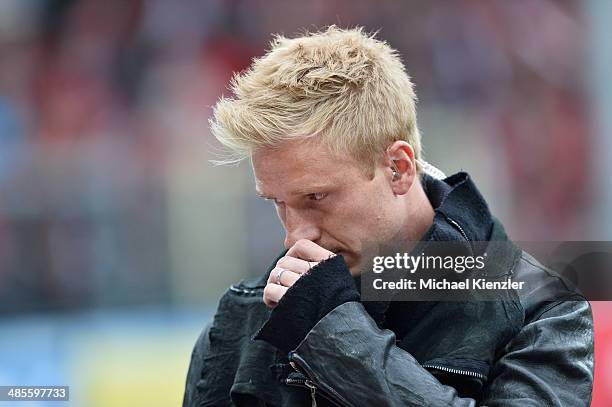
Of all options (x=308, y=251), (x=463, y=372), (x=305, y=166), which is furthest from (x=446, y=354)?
(x=305, y=166)

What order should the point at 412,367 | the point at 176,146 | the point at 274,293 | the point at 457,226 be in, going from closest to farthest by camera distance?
1. the point at 412,367
2. the point at 274,293
3. the point at 457,226
4. the point at 176,146


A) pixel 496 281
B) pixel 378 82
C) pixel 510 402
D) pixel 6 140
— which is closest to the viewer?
pixel 510 402

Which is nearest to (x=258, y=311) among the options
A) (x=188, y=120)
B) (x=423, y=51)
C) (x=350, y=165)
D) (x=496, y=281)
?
(x=350, y=165)

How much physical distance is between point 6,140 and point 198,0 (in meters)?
1.52

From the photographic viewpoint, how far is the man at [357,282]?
1.69 meters

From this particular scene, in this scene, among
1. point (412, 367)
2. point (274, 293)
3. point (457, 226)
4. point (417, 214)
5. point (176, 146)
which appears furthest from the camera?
point (176, 146)

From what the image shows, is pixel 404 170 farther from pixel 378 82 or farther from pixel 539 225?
pixel 539 225

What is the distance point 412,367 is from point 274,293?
0.28 metres

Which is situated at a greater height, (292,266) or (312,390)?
(292,266)

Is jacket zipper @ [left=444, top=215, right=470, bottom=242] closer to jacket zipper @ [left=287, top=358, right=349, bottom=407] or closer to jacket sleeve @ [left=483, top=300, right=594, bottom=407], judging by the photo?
jacket sleeve @ [left=483, top=300, right=594, bottom=407]

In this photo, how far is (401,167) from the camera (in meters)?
1.95

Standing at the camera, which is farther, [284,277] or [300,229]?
[300,229]

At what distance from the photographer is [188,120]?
582 centimetres

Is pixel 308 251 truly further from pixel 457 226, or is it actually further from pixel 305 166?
pixel 457 226
